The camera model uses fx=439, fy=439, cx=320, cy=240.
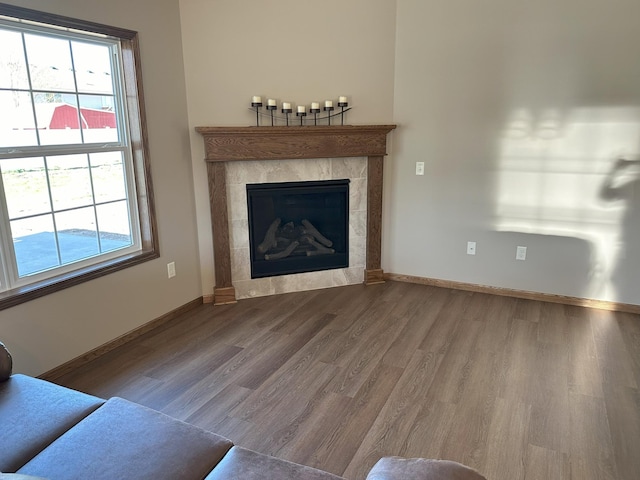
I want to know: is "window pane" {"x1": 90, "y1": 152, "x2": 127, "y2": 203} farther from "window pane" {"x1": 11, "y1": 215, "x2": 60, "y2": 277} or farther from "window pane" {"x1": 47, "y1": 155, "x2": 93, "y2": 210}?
"window pane" {"x1": 11, "y1": 215, "x2": 60, "y2": 277}

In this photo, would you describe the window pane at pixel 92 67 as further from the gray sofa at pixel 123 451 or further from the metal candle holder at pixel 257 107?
the gray sofa at pixel 123 451

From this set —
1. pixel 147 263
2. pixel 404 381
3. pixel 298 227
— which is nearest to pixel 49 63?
pixel 147 263

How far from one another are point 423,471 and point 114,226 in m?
2.73

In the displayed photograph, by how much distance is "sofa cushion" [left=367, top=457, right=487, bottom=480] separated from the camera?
1.11 meters

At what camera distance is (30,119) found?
8.27 feet

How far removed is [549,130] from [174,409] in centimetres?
340

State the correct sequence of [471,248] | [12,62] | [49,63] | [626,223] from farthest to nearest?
[471,248]
[626,223]
[49,63]
[12,62]

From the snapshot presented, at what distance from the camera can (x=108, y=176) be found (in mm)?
3037

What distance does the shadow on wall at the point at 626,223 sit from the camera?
11.1ft

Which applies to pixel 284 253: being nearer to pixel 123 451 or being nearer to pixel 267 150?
pixel 267 150

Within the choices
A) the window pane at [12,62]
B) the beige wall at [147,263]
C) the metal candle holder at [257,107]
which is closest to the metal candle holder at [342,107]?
the metal candle holder at [257,107]

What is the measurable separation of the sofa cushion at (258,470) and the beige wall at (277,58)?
254cm

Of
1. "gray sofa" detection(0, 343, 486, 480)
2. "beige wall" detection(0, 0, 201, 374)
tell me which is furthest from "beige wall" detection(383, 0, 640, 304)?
"gray sofa" detection(0, 343, 486, 480)

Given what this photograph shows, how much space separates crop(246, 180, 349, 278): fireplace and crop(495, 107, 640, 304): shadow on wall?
1430mm
